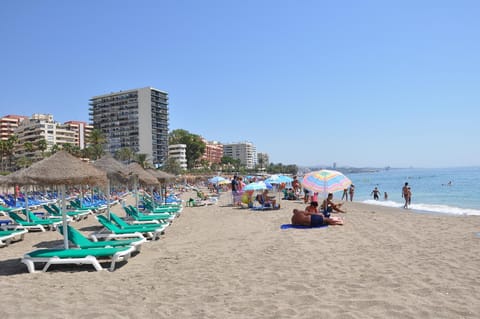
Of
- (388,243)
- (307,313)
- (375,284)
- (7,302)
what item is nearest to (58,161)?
(7,302)

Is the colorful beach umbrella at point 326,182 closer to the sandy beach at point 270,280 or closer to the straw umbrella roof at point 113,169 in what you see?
the sandy beach at point 270,280

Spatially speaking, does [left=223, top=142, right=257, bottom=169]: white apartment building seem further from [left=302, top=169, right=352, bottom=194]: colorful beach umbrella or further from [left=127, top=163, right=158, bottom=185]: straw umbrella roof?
[left=302, top=169, right=352, bottom=194]: colorful beach umbrella

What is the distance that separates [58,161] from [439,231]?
368 inches

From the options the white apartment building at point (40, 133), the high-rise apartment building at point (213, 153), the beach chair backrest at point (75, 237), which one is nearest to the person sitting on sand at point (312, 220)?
the beach chair backrest at point (75, 237)

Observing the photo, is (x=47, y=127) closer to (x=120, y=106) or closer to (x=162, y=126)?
(x=120, y=106)

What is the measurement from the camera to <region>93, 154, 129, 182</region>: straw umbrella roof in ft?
35.7

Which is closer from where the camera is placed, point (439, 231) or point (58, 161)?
point (58, 161)

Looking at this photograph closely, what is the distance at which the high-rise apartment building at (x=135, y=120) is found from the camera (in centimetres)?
9412

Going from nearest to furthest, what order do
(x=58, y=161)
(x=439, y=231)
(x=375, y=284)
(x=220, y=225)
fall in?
(x=375, y=284), (x=58, y=161), (x=439, y=231), (x=220, y=225)

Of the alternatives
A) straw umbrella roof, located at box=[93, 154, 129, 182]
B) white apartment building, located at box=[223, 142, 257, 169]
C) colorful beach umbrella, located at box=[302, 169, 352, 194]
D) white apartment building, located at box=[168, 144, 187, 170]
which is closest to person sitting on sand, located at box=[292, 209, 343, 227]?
colorful beach umbrella, located at box=[302, 169, 352, 194]

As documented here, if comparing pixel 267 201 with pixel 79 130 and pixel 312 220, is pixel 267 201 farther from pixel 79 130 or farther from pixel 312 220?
pixel 79 130

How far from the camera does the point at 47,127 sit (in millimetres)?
85250

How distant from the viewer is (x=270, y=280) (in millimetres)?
5363

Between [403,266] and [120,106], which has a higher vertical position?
[120,106]
